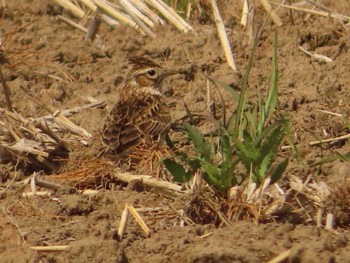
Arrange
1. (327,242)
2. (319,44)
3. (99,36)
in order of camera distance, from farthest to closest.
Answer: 1. (99,36)
2. (319,44)
3. (327,242)

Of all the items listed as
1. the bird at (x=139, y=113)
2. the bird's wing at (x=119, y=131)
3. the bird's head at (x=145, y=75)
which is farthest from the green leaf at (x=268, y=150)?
the bird's head at (x=145, y=75)

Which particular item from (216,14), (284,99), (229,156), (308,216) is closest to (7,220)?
(229,156)

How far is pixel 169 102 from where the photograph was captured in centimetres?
916

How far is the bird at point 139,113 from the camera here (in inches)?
319

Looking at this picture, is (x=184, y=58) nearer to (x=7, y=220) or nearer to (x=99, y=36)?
(x=99, y=36)

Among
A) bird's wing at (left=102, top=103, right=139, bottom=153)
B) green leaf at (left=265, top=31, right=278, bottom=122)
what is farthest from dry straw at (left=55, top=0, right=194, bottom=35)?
green leaf at (left=265, top=31, right=278, bottom=122)

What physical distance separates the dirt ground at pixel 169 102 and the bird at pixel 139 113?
0.19m

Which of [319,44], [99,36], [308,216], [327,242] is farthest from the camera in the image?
[99,36]

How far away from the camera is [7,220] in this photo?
22.4ft

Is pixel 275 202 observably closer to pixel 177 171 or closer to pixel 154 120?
pixel 177 171

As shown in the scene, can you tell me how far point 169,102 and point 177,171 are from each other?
2.24 metres

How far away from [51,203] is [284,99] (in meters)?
2.25

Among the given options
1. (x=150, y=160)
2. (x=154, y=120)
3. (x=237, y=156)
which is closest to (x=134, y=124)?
(x=154, y=120)

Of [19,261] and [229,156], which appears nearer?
[19,261]
